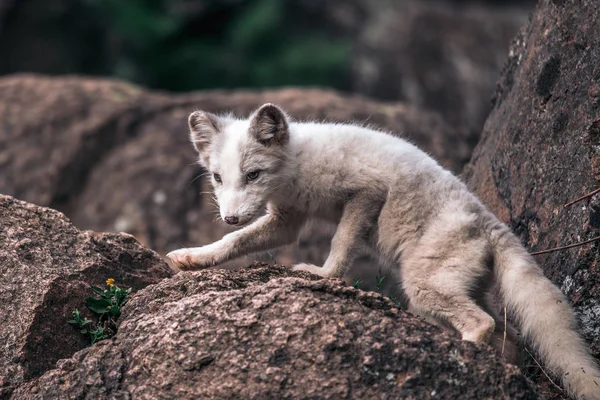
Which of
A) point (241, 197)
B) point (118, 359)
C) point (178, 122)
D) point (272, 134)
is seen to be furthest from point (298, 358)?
point (178, 122)

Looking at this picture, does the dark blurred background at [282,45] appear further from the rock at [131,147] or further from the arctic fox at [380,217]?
the arctic fox at [380,217]

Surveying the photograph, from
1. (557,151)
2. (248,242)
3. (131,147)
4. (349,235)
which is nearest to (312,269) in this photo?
(349,235)

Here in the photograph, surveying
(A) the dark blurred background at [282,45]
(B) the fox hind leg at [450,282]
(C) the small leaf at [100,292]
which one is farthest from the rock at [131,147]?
(C) the small leaf at [100,292]

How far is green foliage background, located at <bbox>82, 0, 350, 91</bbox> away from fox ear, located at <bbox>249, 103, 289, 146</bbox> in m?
9.09

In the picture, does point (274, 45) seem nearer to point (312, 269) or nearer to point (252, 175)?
point (252, 175)

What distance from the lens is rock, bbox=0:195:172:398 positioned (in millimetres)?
3770

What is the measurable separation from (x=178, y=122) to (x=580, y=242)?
6.29 meters

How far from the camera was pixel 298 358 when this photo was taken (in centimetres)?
328

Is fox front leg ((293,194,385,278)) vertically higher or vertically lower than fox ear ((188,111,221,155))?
lower

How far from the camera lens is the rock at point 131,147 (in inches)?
355

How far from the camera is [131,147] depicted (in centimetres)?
962

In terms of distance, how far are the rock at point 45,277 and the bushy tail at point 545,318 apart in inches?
73.7

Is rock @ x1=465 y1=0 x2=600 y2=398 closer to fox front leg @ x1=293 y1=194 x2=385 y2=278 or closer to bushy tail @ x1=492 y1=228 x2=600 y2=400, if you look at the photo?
bushy tail @ x1=492 y1=228 x2=600 y2=400

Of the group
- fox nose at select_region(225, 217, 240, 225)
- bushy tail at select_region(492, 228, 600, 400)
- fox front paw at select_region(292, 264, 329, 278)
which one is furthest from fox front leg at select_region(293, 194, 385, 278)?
bushy tail at select_region(492, 228, 600, 400)
